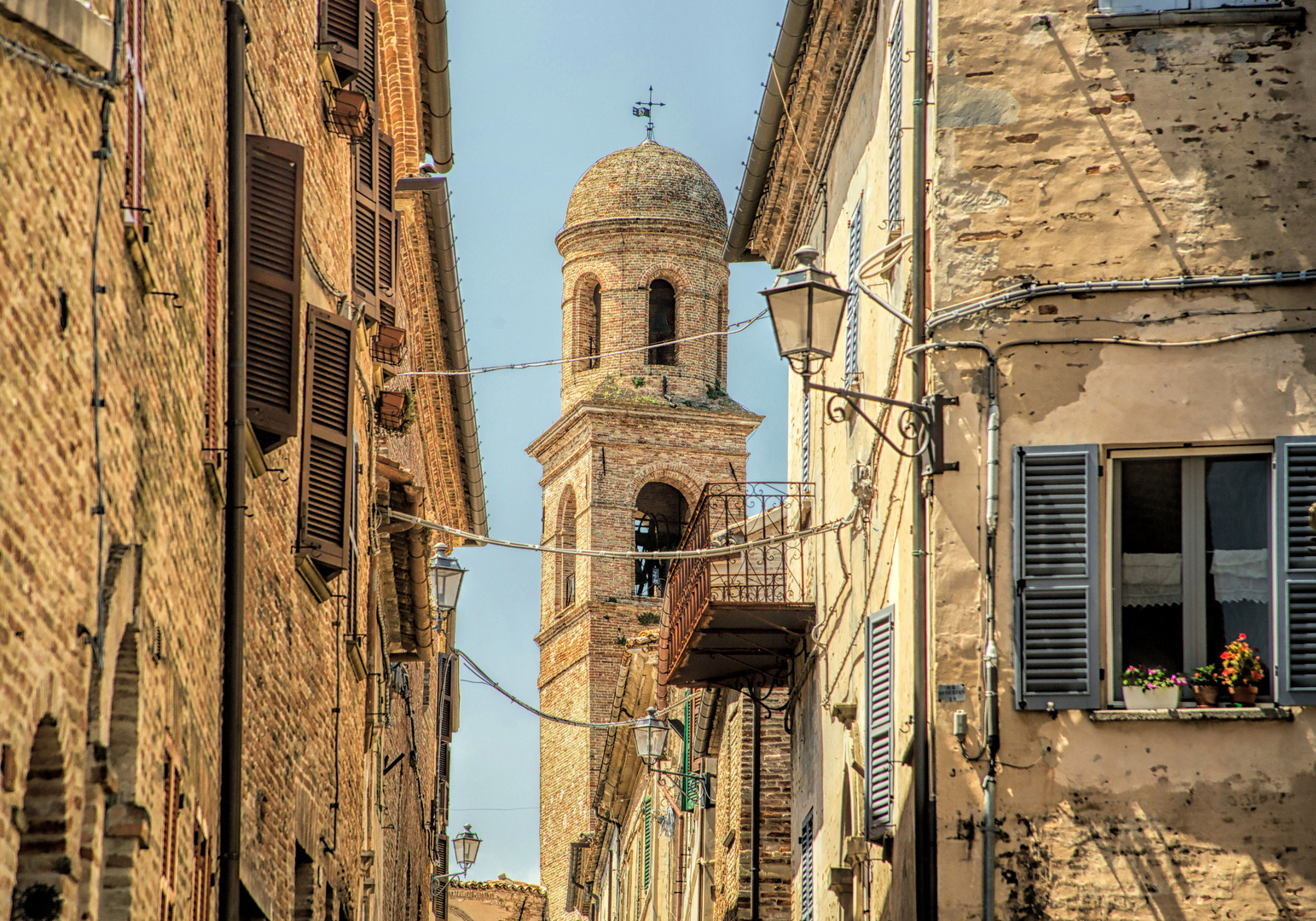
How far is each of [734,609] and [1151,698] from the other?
253 inches

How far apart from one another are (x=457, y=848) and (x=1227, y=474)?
26.7m

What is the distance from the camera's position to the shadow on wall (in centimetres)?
973

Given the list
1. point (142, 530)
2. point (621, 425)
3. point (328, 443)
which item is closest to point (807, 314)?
point (328, 443)

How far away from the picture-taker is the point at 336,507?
12.4m

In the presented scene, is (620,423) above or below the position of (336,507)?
above

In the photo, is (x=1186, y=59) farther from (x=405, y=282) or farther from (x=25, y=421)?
(x=405, y=282)

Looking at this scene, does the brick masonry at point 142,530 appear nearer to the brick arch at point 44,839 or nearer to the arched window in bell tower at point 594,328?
the brick arch at point 44,839

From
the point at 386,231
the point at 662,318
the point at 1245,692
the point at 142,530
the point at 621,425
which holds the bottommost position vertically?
the point at 1245,692

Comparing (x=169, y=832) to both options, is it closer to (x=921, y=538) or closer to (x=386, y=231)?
(x=921, y=538)

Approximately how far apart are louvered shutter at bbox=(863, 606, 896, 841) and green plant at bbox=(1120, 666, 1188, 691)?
6.09ft

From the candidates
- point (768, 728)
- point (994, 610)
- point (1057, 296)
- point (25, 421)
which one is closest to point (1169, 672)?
point (994, 610)

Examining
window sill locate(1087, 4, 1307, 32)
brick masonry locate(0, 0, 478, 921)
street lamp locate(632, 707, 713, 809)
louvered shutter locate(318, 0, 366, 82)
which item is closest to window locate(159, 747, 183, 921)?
brick masonry locate(0, 0, 478, 921)

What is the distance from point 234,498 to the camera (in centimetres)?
915

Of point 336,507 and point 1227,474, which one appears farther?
point 336,507
